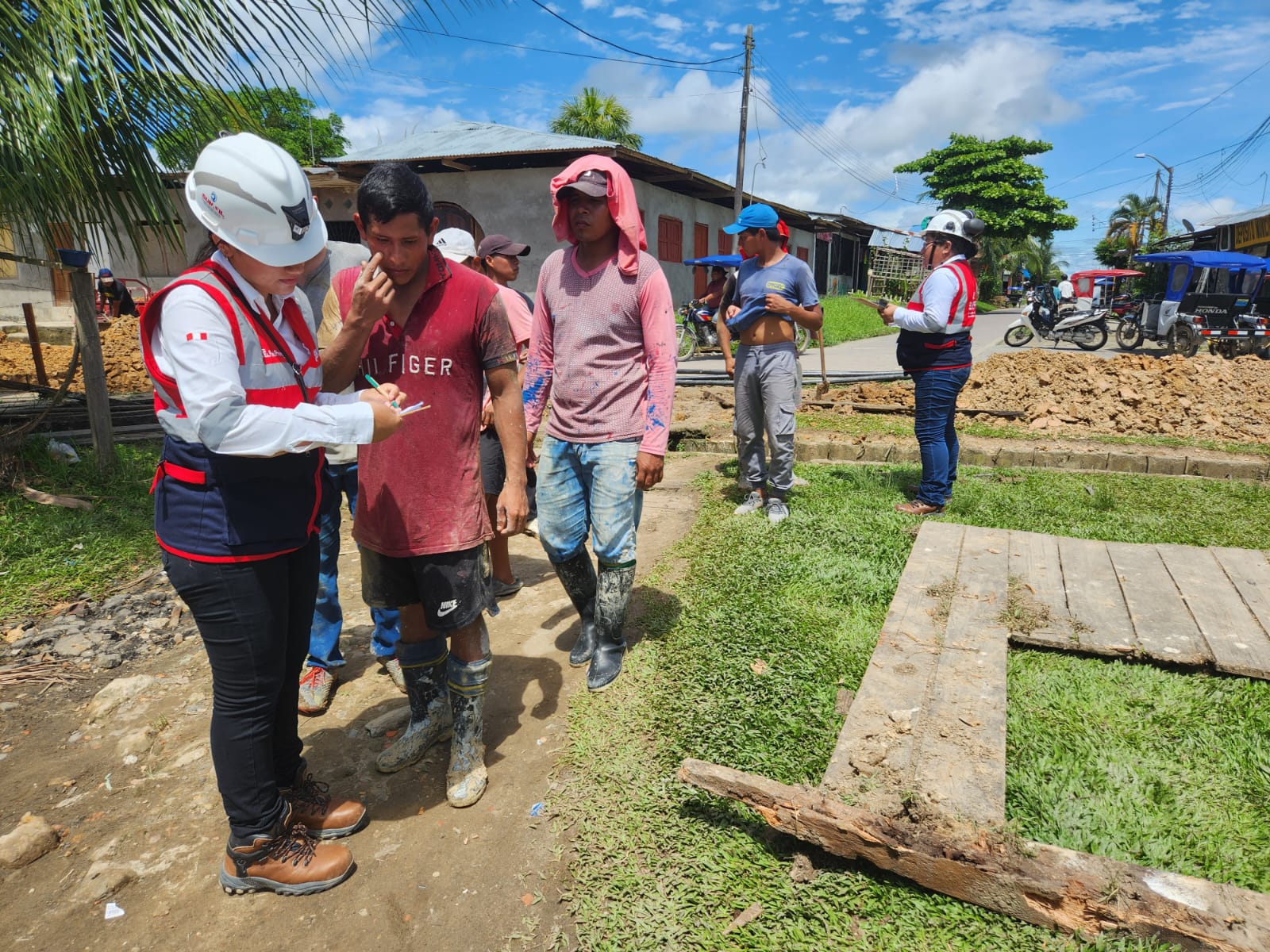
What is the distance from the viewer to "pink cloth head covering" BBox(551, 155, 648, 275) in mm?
2850

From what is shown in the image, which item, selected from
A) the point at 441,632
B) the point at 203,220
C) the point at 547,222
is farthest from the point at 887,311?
the point at 547,222

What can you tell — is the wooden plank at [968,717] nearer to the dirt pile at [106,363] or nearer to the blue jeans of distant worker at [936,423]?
the blue jeans of distant worker at [936,423]

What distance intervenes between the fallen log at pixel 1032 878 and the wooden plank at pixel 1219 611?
140 cm

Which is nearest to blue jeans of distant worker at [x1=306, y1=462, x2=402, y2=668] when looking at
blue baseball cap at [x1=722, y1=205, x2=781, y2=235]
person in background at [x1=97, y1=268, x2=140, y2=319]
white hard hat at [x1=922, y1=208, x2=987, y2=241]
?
blue baseball cap at [x1=722, y1=205, x2=781, y2=235]

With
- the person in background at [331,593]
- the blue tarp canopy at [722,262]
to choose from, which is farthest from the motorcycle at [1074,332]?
the person in background at [331,593]

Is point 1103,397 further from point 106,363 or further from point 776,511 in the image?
point 106,363

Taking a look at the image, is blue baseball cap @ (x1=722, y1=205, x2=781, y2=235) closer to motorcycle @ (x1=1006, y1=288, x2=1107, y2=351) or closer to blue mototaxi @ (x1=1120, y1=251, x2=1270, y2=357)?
blue mototaxi @ (x1=1120, y1=251, x2=1270, y2=357)

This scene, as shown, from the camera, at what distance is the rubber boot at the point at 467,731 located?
2.50m

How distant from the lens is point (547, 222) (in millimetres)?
16688

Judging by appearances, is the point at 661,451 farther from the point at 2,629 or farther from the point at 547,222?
the point at 547,222

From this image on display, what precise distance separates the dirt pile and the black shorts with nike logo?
9.12 metres

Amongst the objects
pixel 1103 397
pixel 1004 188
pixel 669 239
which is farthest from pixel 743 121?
pixel 1004 188

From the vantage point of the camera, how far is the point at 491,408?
11.0 ft

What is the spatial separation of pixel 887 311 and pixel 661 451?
258 cm
